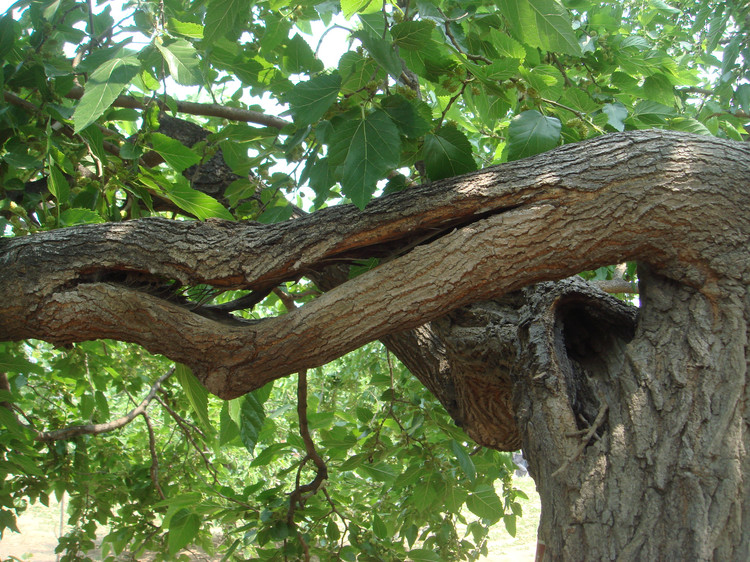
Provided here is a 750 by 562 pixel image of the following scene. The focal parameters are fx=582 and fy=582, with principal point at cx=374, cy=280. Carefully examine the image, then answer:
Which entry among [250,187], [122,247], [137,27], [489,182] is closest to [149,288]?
[122,247]

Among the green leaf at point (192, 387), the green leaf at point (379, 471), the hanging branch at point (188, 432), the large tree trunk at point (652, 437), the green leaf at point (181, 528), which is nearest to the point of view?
the large tree trunk at point (652, 437)

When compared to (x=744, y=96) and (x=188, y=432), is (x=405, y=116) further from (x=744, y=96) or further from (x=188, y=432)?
(x=188, y=432)

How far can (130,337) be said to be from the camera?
1.58m

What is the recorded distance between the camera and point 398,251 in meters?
1.57

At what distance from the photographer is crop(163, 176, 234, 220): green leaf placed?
1822mm

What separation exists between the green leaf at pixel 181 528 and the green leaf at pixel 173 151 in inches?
48.6

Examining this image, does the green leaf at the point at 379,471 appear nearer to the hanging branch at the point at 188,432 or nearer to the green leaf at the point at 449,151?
the hanging branch at the point at 188,432

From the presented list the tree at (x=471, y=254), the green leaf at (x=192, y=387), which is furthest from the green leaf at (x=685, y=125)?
the green leaf at (x=192, y=387)

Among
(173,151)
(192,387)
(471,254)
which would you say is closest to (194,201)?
(173,151)

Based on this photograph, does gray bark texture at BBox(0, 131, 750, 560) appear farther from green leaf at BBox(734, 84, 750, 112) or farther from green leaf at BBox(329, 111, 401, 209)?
green leaf at BBox(734, 84, 750, 112)

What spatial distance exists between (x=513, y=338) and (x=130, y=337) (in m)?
1.13

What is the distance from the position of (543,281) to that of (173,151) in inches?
47.6

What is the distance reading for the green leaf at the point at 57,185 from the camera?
5.74 ft

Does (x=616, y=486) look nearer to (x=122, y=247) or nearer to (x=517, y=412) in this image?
(x=517, y=412)
